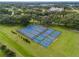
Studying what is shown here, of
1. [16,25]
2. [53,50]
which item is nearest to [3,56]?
[16,25]

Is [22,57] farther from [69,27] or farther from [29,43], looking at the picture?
[69,27]

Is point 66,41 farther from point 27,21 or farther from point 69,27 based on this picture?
point 27,21

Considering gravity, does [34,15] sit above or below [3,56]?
above

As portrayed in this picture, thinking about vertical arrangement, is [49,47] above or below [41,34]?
below

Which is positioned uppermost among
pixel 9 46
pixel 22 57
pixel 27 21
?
pixel 27 21
